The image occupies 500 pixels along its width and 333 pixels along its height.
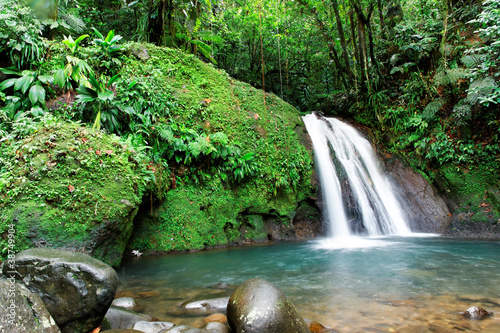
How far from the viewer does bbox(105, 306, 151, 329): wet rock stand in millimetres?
2843

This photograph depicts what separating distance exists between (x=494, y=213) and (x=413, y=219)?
6.24 feet

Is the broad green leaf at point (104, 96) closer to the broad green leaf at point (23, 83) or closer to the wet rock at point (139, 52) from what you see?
the broad green leaf at point (23, 83)

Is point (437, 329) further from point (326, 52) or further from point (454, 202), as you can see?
point (326, 52)

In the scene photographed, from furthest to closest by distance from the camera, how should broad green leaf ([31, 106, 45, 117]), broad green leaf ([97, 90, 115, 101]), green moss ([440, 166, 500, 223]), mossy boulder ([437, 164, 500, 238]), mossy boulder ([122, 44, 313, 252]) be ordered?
1. green moss ([440, 166, 500, 223])
2. mossy boulder ([437, 164, 500, 238])
3. mossy boulder ([122, 44, 313, 252])
4. broad green leaf ([97, 90, 115, 101])
5. broad green leaf ([31, 106, 45, 117])

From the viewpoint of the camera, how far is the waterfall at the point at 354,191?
8.34 m

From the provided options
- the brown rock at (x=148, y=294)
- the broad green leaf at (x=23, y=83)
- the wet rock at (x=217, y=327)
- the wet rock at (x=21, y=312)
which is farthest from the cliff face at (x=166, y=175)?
the wet rock at (x=217, y=327)

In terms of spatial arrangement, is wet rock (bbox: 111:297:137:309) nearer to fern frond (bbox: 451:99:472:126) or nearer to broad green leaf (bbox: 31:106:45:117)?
broad green leaf (bbox: 31:106:45:117)

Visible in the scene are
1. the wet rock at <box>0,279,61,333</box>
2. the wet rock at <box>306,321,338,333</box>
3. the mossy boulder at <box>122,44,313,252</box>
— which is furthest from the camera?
the mossy boulder at <box>122,44,313,252</box>

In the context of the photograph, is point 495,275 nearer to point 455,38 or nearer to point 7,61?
point 455,38

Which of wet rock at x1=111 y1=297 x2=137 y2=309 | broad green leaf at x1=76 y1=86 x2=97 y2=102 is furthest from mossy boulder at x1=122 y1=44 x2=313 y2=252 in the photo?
wet rock at x1=111 y1=297 x2=137 y2=309

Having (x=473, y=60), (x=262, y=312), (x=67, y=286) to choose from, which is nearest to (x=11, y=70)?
(x=67, y=286)

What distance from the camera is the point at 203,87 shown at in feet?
27.1

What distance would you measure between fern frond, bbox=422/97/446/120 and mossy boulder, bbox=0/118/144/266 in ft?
27.5

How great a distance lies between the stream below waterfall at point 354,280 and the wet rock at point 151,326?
25 cm
